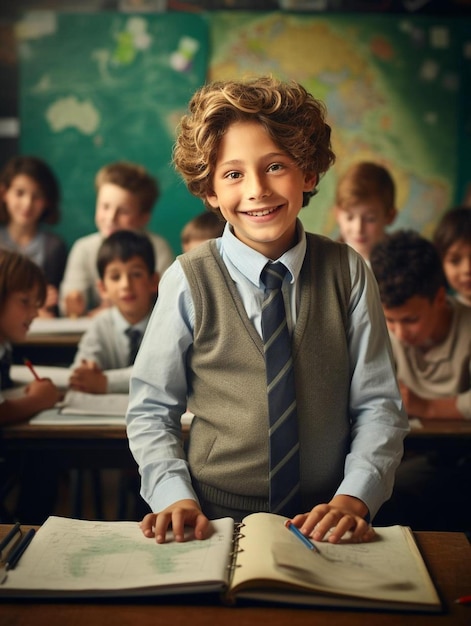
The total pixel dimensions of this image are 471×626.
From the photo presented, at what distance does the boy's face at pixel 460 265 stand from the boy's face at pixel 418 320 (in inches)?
47.1

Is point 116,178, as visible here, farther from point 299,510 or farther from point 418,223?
point 299,510

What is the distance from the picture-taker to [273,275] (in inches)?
59.4

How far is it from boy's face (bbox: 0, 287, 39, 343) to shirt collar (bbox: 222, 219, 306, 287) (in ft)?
4.38

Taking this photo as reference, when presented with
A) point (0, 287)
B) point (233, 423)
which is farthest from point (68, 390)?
point (233, 423)

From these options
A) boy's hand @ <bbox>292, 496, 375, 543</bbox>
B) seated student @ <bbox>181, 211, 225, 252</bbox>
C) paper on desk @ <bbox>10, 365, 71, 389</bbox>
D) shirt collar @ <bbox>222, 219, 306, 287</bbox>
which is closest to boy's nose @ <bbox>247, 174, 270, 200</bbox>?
shirt collar @ <bbox>222, 219, 306, 287</bbox>

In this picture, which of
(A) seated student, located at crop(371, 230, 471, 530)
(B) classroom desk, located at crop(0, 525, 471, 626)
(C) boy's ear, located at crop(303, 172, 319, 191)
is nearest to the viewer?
(B) classroom desk, located at crop(0, 525, 471, 626)

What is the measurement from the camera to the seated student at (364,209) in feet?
12.7

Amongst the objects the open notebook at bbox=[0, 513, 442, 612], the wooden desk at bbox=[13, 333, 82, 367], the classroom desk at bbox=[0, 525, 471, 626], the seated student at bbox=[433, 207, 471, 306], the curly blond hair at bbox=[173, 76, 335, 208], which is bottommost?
the classroom desk at bbox=[0, 525, 471, 626]

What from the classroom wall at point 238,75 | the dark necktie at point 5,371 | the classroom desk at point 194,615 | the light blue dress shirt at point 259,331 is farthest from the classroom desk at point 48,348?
the classroom desk at point 194,615

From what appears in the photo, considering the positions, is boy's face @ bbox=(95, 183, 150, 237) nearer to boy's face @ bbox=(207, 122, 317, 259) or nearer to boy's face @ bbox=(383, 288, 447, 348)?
boy's face @ bbox=(383, 288, 447, 348)

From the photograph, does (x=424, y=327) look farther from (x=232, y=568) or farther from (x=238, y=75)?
(x=238, y=75)

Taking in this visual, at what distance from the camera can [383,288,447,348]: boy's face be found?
269 centimetres

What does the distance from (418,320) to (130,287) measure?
108 centimetres

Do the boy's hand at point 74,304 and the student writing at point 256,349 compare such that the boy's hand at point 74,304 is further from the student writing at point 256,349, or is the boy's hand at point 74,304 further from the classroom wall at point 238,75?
the student writing at point 256,349
